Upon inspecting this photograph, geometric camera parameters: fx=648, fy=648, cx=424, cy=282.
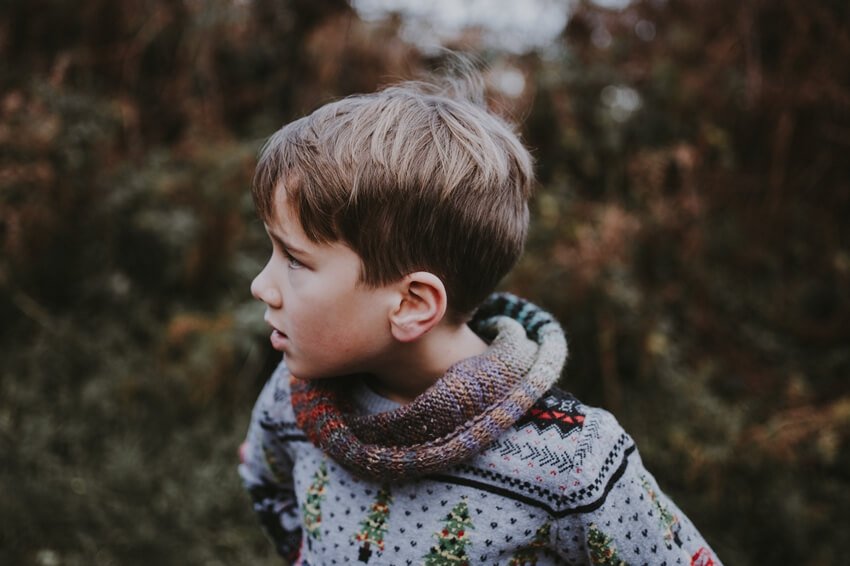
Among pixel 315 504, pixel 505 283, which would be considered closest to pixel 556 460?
pixel 315 504

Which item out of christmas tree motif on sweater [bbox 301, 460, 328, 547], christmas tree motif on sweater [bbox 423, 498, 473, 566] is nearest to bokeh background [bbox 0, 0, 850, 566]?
christmas tree motif on sweater [bbox 301, 460, 328, 547]

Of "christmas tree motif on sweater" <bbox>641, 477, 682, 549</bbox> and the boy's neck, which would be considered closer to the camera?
"christmas tree motif on sweater" <bbox>641, 477, 682, 549</bbox>

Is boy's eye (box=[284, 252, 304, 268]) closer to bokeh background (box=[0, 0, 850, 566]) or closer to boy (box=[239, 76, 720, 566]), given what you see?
boy (box=[239, 76, 720, 566])

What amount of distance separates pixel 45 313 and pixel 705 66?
14.7 ft

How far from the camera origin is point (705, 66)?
15.0ft

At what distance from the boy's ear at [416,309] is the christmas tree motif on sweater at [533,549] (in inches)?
16.8

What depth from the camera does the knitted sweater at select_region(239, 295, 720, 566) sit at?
116 centimetres

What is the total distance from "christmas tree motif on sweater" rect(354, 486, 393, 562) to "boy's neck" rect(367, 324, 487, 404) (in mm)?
212

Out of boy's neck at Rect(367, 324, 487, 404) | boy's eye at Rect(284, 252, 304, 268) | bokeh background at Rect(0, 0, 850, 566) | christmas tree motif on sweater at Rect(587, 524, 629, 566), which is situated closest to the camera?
christmas tree motif on sweater at Rect(587, 524, 629, 566)

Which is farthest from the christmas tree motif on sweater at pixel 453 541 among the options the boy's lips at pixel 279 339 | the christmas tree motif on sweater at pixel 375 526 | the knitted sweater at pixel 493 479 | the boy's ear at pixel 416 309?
the boy's lips at pixel 279 339

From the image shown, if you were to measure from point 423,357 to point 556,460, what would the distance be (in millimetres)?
341

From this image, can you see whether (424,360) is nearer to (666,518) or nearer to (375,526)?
(375,526)

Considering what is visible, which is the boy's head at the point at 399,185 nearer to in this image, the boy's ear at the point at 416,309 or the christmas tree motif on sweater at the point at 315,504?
the boy's ear at the point at 416,309

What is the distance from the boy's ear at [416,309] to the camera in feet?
4.05
